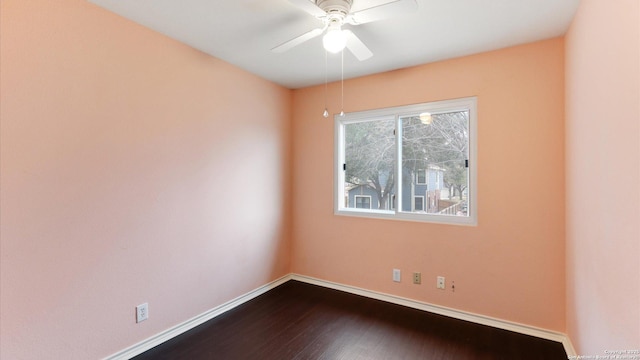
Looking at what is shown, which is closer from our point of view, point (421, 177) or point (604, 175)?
point (604, 175)

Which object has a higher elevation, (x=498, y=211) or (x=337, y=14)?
(x=337, y=14)

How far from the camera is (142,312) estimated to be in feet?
7.09

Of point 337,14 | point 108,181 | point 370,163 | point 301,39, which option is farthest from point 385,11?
point 108,181

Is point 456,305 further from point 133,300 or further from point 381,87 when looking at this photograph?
point 133,300

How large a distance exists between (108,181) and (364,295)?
2.67 m

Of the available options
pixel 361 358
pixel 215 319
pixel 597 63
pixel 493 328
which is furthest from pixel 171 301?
pixel 597 63

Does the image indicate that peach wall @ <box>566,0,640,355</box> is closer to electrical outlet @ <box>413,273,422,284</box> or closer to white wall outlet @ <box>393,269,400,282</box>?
electrical outlet @ <box>413,273,422,284</box>

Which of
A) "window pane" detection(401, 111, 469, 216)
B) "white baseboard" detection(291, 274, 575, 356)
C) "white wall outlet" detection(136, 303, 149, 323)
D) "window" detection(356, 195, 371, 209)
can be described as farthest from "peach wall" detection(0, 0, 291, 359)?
"window pane" detection(401, 111, 469, 216)

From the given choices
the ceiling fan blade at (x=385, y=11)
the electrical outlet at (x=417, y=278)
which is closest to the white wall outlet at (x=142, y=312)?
the electrical outlet at (x=417, y=278)

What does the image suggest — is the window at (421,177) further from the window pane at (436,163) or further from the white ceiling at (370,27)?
the white ceiling at (370,27)

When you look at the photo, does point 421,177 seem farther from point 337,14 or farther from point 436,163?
point 337,14

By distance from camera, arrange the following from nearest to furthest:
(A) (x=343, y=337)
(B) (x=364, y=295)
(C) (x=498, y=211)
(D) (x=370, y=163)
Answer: (A) (x=343, y=337), (C) (x=498, y=211), (B) (x=364, y=295), (D) (x=370, y=163)

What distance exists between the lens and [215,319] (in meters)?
2.66

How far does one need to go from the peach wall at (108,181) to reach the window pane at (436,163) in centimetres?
180
